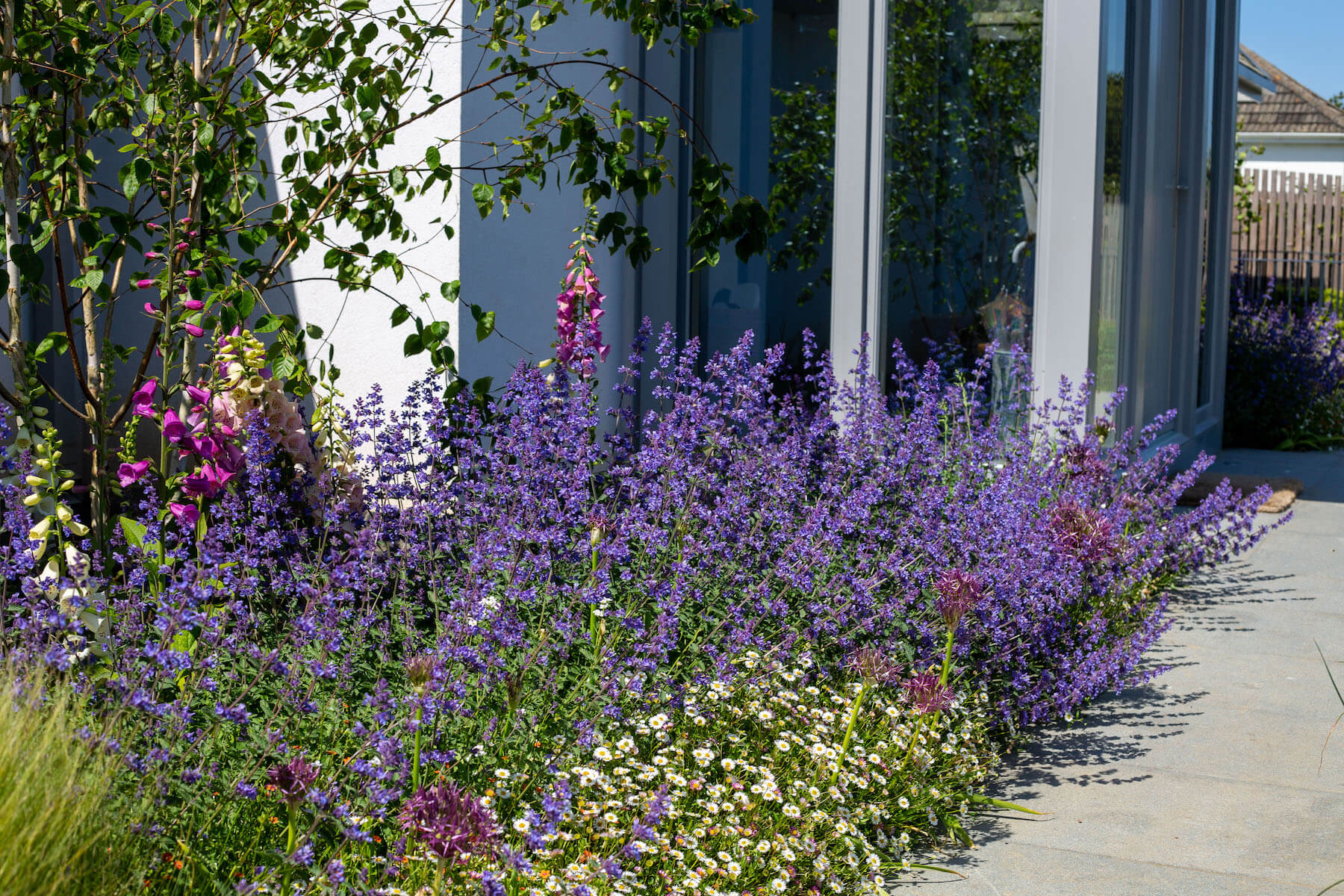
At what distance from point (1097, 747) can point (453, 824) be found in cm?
219

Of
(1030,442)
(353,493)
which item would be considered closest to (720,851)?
(353,493)

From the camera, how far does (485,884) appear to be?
1867mm

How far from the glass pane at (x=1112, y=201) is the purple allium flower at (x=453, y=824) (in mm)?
3985

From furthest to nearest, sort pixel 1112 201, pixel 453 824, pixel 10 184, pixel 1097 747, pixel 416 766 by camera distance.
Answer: pixel 1112 201
pixel 1097 747
pixel 10 184
pixel 416 766
pixel 453 824

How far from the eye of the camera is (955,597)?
9.29 ft

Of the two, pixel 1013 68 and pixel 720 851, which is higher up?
pixel 1013 68

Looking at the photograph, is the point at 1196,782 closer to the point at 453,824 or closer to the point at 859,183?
the point at 453,824

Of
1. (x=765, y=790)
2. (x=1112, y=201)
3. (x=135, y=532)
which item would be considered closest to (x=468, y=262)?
(x=135, y=532)

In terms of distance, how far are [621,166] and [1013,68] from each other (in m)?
2.57

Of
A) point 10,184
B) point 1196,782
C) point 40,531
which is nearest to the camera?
point 40,531

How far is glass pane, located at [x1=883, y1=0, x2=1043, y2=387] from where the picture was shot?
520 centimetres

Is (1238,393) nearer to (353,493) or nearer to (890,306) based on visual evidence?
(890,306)

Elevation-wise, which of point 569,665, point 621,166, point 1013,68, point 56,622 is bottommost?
point 569,665

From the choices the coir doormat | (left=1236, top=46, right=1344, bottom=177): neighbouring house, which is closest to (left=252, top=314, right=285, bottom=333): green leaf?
the coir doormat
